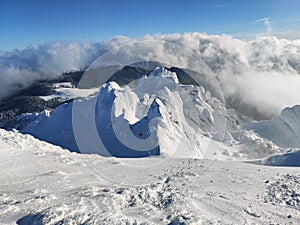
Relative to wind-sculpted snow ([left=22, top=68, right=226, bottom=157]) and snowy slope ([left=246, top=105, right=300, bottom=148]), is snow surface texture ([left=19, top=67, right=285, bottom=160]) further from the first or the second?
snowy slope ([left=246, top=105, right=300, bottom=148])

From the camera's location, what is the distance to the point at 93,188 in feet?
53.5

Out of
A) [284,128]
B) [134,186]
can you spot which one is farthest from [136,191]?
[284,128]

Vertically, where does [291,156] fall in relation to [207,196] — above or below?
below

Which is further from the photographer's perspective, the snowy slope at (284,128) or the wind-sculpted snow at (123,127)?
the snowy slope at (284,128)

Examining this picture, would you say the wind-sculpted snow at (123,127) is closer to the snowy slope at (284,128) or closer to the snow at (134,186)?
the snow at (134,186)

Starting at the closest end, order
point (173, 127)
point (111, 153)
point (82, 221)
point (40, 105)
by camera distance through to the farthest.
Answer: point (82, 221) < point (111, 153) < point (173, 127) < point (40, 105)

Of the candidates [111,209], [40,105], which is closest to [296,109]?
[111,209]

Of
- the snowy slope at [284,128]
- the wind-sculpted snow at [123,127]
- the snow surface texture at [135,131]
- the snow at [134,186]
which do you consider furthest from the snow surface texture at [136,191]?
the snowy slope at [284,128]

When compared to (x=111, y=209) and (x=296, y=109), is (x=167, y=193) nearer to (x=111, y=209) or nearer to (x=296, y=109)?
(x=111, y=209)

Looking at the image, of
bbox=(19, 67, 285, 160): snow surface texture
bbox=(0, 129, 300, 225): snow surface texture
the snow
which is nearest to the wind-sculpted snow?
bbox=(19, 67, 285, 160): snow surface texture

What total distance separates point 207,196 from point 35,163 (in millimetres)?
11277

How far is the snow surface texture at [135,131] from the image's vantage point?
39.8 m

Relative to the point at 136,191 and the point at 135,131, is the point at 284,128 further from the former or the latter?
the point at 136,191

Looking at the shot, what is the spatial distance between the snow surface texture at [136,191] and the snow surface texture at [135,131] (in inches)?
574
